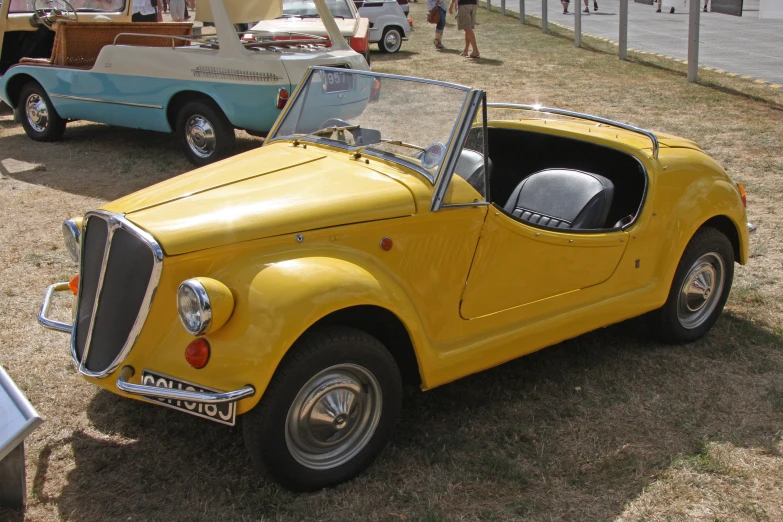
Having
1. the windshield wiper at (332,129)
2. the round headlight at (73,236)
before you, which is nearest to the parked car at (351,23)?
the windshield wiper at (332,129)

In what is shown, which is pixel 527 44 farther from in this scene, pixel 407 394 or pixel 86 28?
pixel 407 394

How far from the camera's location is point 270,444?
276 cm

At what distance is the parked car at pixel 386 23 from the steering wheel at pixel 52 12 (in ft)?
26.5

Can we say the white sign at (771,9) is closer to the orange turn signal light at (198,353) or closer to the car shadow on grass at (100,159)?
the car shadow on grass at (100,159)

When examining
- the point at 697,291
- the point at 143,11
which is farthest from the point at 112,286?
the point at 143,11

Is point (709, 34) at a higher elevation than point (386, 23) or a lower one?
lower

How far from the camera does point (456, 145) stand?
3.29 meters

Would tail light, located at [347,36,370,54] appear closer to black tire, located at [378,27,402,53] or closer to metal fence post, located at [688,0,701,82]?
metal fence post, located at [688,0,701,82]

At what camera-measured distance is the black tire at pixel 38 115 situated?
28.9 ft

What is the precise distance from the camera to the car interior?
383cm

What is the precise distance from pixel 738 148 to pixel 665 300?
5083 mm

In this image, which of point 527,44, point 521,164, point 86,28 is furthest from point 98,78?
point 527,44

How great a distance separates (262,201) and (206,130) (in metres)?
4.96

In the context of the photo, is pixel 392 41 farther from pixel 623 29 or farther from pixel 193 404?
pixel 193 404
